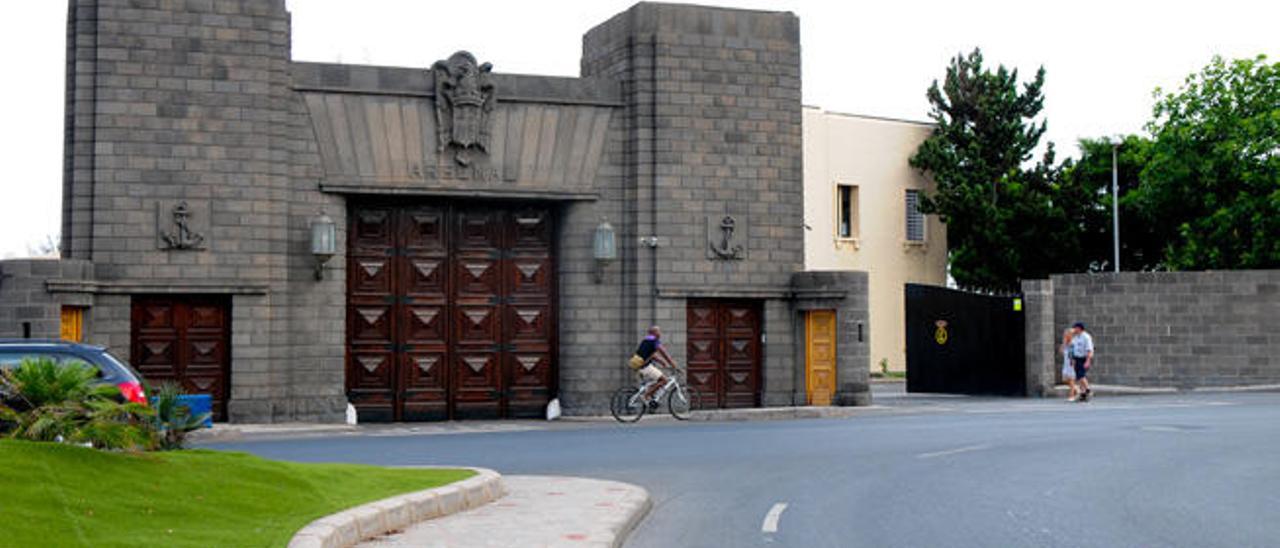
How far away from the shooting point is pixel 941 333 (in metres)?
35.1

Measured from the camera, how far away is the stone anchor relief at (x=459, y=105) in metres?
26.4

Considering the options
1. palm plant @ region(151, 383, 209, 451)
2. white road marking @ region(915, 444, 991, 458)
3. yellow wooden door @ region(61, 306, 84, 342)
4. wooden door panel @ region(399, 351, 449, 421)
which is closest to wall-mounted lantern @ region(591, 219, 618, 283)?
wooden door panel @ region(399, 351, 449, 421)

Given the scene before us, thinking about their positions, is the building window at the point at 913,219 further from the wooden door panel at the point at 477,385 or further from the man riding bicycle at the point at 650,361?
the wooden door panel at the point at 477,385

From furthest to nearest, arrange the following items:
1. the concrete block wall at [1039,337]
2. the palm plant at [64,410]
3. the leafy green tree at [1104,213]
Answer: the leafy green tree at [1104,213] < the concrete block wall at [1039,337] < the palm plant at [64,410]

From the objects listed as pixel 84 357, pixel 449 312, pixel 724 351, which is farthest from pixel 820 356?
pixel 84 357

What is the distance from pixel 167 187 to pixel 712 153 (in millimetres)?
9722

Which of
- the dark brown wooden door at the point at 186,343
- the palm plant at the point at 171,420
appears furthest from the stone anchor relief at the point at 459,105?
the palm plant at the point at 171,420

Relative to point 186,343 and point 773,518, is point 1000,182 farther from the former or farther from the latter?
point 773,518

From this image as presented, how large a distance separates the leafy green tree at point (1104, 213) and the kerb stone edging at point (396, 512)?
47.3 metres

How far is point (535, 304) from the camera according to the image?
27594 mm

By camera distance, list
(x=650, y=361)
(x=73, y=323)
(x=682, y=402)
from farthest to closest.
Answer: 1. (x=682, y=402)
2. (x=650, y=361)
3. (x=73, y=323)

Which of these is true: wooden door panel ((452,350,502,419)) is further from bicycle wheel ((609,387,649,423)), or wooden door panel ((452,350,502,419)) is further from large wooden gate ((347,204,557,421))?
bicycle wheel ((609,387,649,423))

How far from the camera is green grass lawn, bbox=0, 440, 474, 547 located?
882 cm

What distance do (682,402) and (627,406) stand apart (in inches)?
45.7
